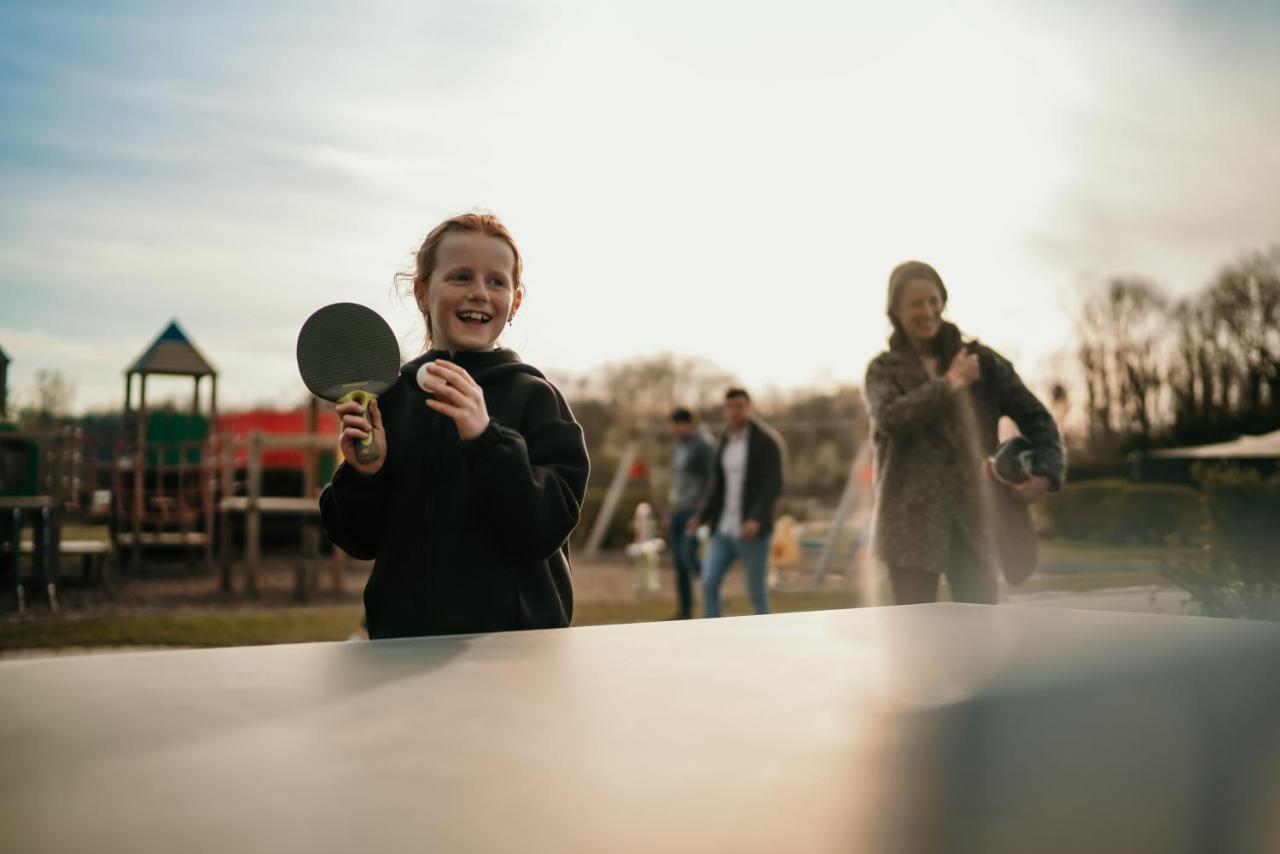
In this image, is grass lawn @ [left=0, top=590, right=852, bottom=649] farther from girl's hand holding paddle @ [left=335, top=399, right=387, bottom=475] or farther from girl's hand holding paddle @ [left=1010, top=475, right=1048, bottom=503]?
girl's hand holding paddle @ [left=335, top=399, right=387, bottom=475]

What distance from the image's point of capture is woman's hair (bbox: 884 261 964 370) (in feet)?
12.5

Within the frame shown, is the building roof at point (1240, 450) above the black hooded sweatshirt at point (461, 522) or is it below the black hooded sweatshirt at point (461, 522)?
above

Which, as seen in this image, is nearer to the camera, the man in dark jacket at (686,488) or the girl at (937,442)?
the girl at (937,442)

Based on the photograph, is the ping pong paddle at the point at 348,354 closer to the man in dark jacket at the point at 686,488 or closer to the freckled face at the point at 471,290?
the freckled face at the point at 471,290

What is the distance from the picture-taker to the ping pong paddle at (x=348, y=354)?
1.77m

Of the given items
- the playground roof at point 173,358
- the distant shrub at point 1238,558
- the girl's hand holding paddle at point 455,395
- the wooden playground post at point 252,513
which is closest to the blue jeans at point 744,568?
the distant shrub at point 1238,558

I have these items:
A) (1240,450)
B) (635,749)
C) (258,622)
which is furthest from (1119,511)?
(635,749)

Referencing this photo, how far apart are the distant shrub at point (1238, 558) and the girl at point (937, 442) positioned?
169 cm

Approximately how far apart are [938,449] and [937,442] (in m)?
0.02

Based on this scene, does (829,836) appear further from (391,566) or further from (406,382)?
(406,382)

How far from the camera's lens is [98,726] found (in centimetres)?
64

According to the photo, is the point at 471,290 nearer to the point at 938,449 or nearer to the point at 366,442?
the point at 366,442

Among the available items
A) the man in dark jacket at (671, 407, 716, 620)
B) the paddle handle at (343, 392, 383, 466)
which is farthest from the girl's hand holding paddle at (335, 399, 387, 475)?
the man in dark jacket at (671, 407, 716, 620)

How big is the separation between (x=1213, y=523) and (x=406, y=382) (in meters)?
4.74
